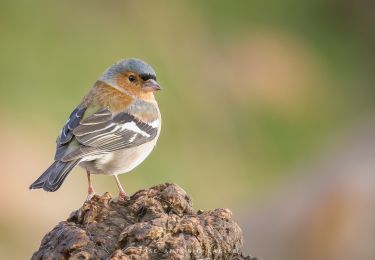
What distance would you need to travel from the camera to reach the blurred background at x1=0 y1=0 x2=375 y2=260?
14.3m

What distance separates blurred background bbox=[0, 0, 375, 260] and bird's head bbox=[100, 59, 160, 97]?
178 inches

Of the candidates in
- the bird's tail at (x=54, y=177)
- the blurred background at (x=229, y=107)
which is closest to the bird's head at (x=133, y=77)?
the bird's tail at (x=54, y=177)

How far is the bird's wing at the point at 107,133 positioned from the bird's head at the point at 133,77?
0.40 metres

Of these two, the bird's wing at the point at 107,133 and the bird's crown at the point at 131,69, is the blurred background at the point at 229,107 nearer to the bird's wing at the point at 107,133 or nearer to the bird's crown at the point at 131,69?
the bird's crown at the point at 131,69

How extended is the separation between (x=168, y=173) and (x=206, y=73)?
775 centimetres

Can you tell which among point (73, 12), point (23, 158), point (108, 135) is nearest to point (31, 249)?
point (23, 158)

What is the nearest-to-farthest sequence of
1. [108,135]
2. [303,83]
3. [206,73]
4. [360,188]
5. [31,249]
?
1. [108,135]
2. [360,188]
3. [31,249]
4. [206,73]
5. [303,83]

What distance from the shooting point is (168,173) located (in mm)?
20828

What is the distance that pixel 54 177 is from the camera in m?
7.92

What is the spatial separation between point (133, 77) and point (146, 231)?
4.70 metres

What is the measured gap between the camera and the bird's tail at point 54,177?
774cm

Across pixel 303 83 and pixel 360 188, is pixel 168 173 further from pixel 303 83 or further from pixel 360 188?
pixel 303 83

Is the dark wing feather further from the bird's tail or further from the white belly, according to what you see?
the bird's tail

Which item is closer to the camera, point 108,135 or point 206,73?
point 108,135
